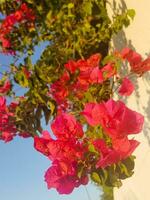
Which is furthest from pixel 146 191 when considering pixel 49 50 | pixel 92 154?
pixel 49 50

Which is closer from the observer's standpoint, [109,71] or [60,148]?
[60,148]

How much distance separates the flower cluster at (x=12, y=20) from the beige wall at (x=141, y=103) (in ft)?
2.76

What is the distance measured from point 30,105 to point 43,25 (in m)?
0.79

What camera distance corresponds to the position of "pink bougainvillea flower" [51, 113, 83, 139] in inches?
60.0

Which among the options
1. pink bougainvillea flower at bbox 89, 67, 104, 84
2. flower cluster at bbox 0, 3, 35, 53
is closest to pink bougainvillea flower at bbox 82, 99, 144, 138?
pink bougainvillea flower at bbox 89, 67, 104, 84

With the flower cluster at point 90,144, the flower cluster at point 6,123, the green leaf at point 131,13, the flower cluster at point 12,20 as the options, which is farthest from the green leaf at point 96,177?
the flower cluster at point 12,20

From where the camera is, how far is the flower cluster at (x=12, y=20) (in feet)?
10.6

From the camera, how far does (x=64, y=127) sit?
60.5 inches

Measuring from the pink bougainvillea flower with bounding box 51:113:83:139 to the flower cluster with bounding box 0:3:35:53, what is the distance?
1.79m

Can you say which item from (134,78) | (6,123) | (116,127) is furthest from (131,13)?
(116,127)

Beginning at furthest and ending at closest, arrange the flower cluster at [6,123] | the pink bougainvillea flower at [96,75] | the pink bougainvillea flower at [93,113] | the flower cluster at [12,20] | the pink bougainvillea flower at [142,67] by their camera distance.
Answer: the flower cluster at [12,20] < the flower cluster at [6,123] < the pink bougainvillea flower at [142,67] < the pink bougainvillea flower at [96,75] < the pink bougainvillea flower at [93,113]

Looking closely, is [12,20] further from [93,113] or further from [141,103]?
[93,113]

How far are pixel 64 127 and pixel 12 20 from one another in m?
1.94

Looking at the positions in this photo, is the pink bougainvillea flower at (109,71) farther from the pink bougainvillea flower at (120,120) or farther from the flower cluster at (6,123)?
the pink bougainvillea flower at (120,120)
